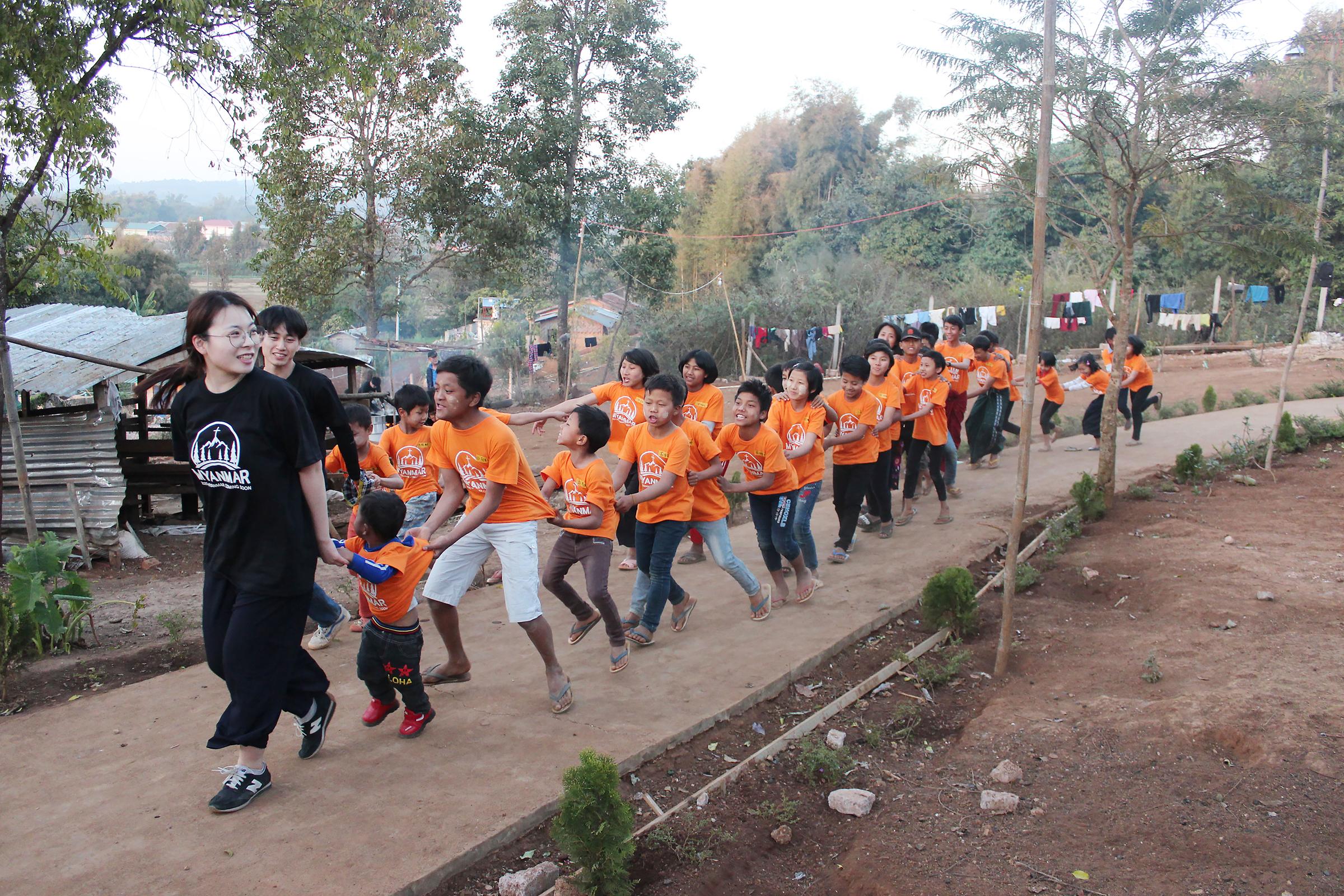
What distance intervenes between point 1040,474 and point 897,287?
61.2ft

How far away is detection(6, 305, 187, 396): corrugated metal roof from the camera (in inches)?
313

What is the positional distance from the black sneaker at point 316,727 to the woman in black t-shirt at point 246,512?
0.96 feet

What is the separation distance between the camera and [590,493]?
15.1 ft

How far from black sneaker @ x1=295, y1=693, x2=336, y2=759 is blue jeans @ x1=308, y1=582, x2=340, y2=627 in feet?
4.47

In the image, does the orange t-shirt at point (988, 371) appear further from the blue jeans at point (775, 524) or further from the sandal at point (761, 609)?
the sandal at point (761, 609)

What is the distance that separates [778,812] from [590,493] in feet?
5.88

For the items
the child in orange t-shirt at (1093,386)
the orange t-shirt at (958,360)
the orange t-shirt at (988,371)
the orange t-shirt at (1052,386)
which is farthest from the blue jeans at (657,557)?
the child in orange t-shirt at (1093,386)

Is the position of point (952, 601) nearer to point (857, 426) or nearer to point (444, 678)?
point (857, 426)

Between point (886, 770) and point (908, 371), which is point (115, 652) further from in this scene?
point (908, 371)

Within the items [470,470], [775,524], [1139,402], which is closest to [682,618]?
[775,524]

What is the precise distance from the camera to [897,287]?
2744 cm

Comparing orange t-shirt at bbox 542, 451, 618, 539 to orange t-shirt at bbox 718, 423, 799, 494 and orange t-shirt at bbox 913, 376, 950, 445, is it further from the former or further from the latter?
orange t-shirt at bbox 913, 376, 950, 445

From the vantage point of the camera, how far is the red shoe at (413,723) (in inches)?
155

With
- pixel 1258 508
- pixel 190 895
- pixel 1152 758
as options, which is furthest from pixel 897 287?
pixel 190 895
